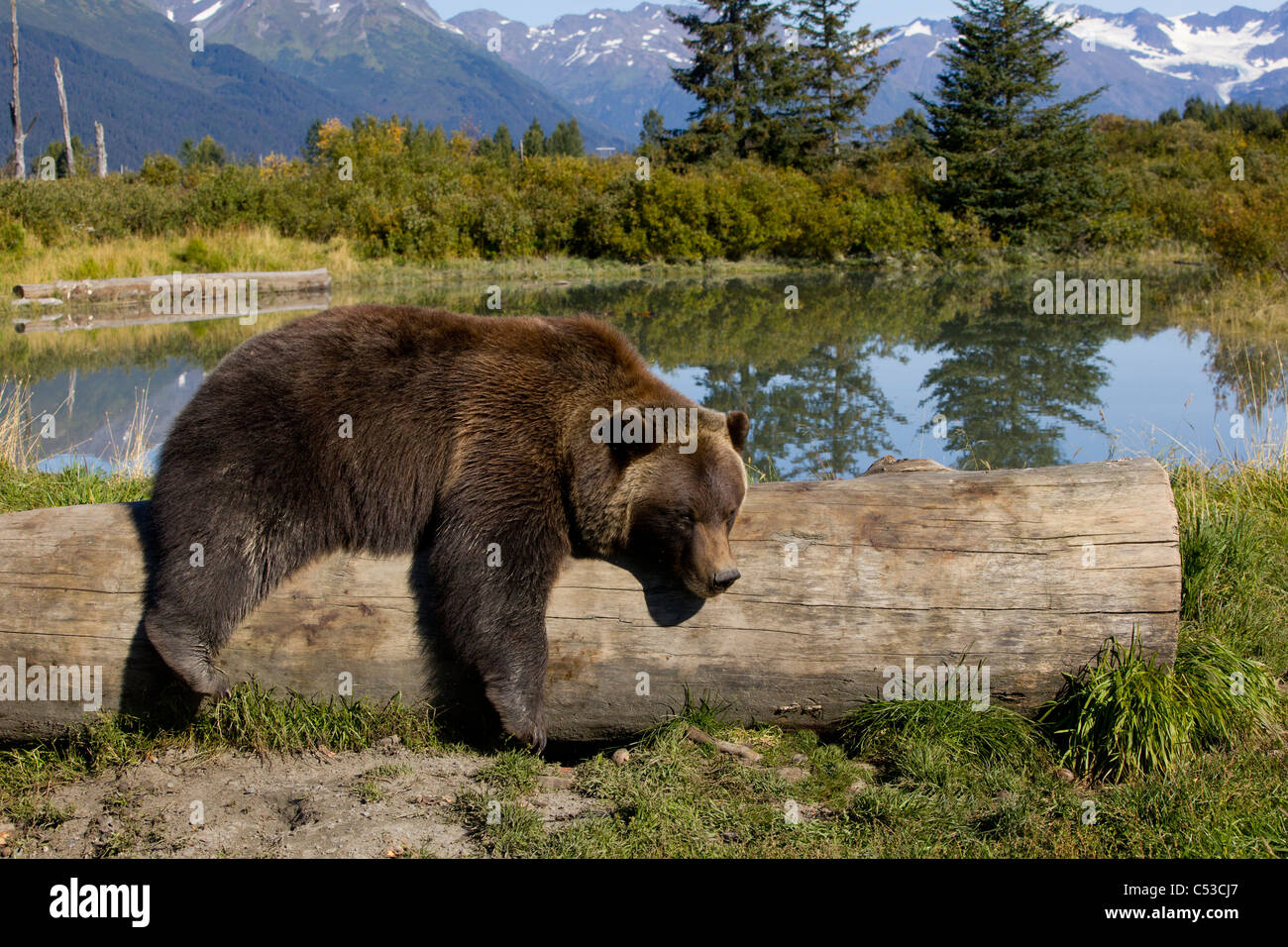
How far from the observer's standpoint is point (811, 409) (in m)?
14.1

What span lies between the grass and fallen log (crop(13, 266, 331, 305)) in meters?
23.6

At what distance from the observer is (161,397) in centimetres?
1479

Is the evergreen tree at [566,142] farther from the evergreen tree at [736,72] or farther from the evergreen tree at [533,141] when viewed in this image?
the evergreen tree at [736,72]

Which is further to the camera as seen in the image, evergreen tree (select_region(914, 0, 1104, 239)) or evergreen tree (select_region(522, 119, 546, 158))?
evergreen tree (select_region(522, 119, 546, 158))

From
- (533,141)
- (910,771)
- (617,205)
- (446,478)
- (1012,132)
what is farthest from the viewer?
(533,141)

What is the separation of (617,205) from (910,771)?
3921 centimetres

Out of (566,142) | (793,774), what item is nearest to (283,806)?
(793,774)

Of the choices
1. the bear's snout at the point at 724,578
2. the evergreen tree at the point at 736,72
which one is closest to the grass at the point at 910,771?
the bear's snout at the point at 724,578

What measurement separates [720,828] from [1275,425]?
31.3ft

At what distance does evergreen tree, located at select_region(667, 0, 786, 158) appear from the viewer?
54375 mm

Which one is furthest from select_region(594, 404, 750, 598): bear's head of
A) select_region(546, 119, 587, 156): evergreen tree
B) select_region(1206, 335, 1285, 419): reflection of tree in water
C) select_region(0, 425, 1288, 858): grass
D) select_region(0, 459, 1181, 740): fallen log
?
select_region(546, 119, 587, 156): evergreen tree

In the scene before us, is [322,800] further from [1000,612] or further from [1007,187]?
[1007,187]

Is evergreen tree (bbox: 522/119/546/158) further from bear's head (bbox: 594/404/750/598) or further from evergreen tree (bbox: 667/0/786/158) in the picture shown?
bear's head (bbox: 594/404/750/598)

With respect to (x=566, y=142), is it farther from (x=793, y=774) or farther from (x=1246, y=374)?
(x=793, y=774)
